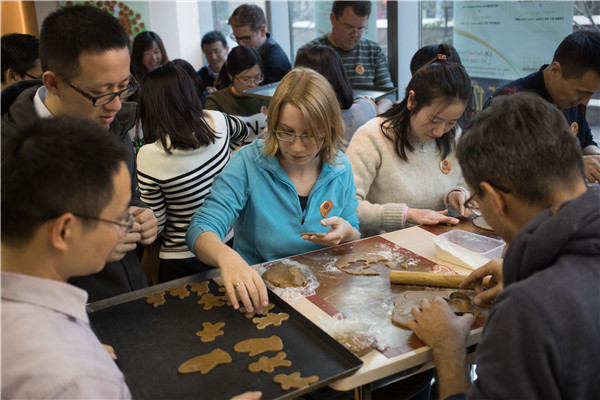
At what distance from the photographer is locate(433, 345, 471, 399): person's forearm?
1.29 m

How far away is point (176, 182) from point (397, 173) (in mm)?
1032

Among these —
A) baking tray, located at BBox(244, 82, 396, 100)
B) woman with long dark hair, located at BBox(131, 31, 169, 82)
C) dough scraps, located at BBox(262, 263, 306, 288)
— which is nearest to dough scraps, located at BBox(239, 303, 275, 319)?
dough scraps, located at BBox(262, 263, 306, 288)

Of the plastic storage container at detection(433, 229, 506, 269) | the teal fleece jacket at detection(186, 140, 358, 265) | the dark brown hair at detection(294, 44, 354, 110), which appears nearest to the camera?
the plastic storage container at detection(433, 229, 506, 269)

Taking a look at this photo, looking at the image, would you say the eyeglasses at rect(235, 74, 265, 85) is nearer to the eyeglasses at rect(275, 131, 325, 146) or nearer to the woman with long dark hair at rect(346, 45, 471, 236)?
the woman with long dark hair at rect(346, 45, 471, 236)

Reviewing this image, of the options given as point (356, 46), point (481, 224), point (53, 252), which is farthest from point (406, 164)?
point (356, 46)

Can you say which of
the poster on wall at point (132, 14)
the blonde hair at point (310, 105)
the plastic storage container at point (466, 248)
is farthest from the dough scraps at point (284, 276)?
the poster on wall at point (132, 14)

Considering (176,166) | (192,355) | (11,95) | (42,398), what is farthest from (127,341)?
(176,166)

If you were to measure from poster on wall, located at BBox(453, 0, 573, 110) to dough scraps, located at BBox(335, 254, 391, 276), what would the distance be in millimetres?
2412

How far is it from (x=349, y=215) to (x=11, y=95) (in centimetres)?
129

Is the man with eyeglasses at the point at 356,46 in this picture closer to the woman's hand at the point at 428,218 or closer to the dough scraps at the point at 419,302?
the woman's hand at the point at 428,218

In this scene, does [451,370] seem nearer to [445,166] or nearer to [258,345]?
[258,345]

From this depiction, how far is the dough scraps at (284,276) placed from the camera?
5.53ft

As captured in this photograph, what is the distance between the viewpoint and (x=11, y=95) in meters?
1.73

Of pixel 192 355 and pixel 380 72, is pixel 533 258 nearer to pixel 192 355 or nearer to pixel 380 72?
pixel 192 355
